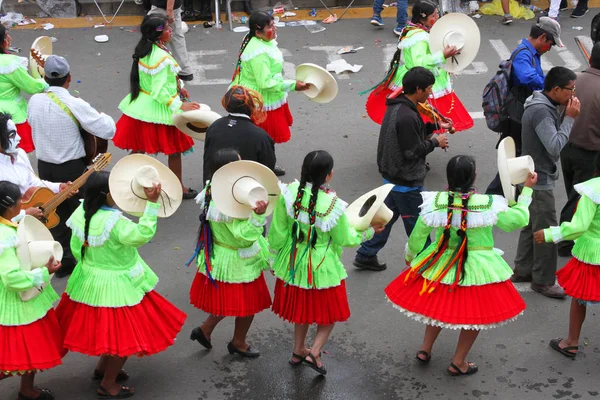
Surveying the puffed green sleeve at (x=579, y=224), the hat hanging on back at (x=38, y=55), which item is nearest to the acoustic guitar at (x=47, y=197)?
the hat hanging on back at (x=38, y=55)

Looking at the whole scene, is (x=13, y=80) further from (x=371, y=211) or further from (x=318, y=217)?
(x=371, y=211)

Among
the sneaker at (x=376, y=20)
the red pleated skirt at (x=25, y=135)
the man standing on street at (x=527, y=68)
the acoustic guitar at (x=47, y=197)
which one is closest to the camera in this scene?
the acoustic guitar at (x=47, y=197)

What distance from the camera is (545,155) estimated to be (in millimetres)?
6453

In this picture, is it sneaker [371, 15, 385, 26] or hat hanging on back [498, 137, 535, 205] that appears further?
sneaker [371, 15, 385, 26]

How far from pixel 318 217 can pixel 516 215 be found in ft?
4.14

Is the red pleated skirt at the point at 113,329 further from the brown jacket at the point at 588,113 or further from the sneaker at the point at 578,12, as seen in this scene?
the sneaker at the point at 578,12

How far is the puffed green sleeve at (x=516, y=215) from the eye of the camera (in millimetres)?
5395

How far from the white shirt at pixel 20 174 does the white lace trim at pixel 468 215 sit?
2.73m

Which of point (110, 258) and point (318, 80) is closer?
point (110, 258)

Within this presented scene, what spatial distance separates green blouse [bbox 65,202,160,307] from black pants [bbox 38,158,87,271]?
5.52 ft

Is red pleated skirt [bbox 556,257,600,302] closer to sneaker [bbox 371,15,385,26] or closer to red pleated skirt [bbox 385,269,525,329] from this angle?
red pleated skirt [bbox 385,269,525,329]

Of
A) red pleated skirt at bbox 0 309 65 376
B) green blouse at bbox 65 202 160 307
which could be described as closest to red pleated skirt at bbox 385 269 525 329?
green blouse at bbox 65 202 160 307

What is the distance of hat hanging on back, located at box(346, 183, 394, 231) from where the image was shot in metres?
5.41

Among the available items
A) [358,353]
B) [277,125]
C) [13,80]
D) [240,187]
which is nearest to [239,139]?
[240,187]
